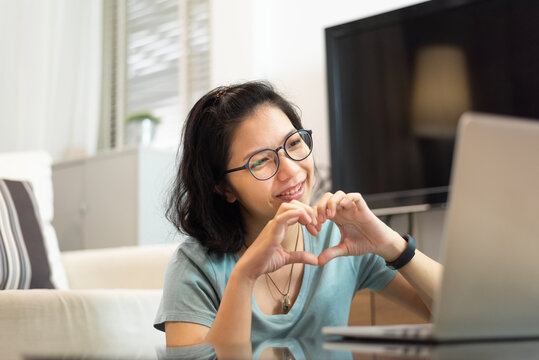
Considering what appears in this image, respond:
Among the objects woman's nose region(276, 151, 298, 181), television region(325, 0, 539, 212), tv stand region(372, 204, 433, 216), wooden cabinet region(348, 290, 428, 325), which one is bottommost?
wooden cabinet region(348, 290, 428, 325)

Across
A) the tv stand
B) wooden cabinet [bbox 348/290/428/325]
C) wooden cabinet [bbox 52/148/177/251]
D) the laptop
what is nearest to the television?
the tv stand

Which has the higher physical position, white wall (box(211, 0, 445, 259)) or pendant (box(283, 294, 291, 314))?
white wall (box(211, 0, 445, 259))

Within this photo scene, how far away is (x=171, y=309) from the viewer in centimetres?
95

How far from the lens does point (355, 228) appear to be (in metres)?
0.94

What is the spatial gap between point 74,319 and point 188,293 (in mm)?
435

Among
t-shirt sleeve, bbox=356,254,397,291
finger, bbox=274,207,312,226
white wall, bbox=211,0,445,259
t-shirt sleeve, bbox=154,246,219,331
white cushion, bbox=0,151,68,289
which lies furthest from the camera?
white wall, bbox=211,0,445,259

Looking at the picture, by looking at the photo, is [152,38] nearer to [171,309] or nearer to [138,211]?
[138,211]

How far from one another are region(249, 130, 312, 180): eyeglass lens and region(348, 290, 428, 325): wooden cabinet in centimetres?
107

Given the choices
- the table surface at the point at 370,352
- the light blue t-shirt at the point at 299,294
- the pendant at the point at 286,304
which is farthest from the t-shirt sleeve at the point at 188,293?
the table surface at the point at 370,352

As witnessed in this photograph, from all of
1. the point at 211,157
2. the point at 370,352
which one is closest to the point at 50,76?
the point at 211,157

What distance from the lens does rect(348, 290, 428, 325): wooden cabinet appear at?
1.93 meters

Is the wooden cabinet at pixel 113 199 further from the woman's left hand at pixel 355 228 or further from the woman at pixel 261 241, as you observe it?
the woman's left hand at pixel 355 228

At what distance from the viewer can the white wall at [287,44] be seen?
8.79 feet

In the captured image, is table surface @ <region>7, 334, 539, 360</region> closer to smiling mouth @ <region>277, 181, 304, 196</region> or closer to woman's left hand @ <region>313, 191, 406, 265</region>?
woman's left hand @ <region>313, 191, 406, 265</region>
